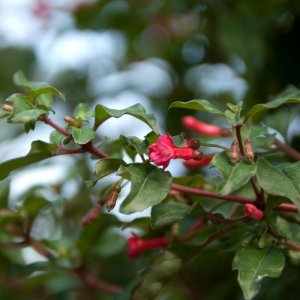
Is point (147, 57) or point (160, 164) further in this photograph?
point (147, 57)

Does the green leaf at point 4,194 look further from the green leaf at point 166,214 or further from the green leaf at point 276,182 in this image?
the green leaf at point 276,182

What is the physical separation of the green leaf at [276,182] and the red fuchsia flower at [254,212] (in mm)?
49

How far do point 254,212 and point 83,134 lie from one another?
21 centimetres

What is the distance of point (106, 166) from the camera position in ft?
2.51

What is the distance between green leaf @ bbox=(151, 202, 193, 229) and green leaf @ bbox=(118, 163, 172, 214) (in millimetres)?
89

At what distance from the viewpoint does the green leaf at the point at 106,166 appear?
29.9 inches

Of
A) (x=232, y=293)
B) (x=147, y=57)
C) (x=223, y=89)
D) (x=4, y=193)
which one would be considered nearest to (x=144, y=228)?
(x=232, y=293)

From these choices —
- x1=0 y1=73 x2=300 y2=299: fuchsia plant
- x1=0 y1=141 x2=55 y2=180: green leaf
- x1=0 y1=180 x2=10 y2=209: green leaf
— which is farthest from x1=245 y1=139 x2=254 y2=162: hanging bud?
x1=0 y1=180 x2=10 y2=209: green leaf

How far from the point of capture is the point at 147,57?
78.7 inches

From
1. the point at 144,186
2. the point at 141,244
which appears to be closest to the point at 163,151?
the point at 144,186

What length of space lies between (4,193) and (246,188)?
495 mm

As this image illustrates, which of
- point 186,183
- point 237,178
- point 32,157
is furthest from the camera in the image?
point 186,183

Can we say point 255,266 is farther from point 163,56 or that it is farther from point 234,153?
point 163,56

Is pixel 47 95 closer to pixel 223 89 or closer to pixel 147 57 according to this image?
pixel 223 89
